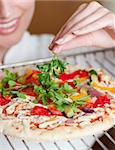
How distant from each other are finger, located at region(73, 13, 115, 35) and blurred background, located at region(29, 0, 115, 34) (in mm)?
931

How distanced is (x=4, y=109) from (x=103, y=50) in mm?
489

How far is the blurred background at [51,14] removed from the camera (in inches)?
87.6

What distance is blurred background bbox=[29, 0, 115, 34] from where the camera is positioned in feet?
7.30

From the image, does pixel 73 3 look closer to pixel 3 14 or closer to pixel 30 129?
pixel 3 14

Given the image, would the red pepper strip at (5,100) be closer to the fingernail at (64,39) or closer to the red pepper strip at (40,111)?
the red pepper strip at (40,111)

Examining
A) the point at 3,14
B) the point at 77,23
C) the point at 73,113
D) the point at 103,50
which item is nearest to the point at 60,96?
the point at 73,113

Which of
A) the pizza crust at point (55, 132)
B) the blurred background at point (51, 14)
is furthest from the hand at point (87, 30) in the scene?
the blurred background at point (51, 14)

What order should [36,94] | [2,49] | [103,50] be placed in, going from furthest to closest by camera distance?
[2,49] < [103,50] < [36,94]

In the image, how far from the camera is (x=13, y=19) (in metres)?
1.63

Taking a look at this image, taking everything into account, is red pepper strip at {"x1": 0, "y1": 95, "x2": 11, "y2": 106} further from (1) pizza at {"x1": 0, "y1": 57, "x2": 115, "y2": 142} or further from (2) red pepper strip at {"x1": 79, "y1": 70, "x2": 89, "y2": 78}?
(2) red pepper strip at {"x1": 79, "y1": 70, "x2": 89, "y2": 78}

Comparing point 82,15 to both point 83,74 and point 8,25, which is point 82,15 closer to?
point 83,74

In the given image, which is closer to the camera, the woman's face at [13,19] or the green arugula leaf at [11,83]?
the green arugula leaf at [11,83]

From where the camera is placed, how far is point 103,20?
4.17 ft

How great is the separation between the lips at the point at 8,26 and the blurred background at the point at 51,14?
0.59 meters
